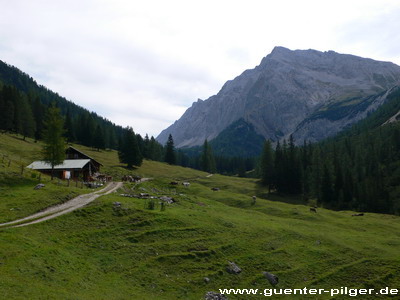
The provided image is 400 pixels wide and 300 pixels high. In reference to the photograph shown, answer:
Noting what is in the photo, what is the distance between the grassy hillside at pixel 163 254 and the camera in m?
20.8

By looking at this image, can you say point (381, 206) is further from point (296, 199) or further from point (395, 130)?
point (395, 130)

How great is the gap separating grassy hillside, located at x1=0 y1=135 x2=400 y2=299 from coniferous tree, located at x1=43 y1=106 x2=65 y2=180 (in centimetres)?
845

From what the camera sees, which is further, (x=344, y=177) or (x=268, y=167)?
(x=268, y=167)

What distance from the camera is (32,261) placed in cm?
2095

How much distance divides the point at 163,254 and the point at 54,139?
3521cm

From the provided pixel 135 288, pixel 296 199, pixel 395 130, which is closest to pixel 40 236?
pixel 135 288

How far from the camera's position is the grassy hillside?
2084 cm

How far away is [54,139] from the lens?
52125 millimetres

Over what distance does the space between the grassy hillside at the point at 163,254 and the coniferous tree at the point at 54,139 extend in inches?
333

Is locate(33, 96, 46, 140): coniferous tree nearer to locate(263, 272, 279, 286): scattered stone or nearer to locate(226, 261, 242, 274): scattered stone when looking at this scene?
locate(226, 261, 242, 274): scattered stone

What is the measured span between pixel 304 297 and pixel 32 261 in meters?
22.9

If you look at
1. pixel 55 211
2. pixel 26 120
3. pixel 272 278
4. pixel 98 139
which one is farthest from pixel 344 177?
pixel 26 120

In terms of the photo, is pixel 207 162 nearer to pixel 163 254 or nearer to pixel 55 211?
pixel 55 211

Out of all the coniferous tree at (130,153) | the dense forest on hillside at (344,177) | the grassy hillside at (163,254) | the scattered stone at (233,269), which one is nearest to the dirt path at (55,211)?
the grassy hillside at (163,254)
